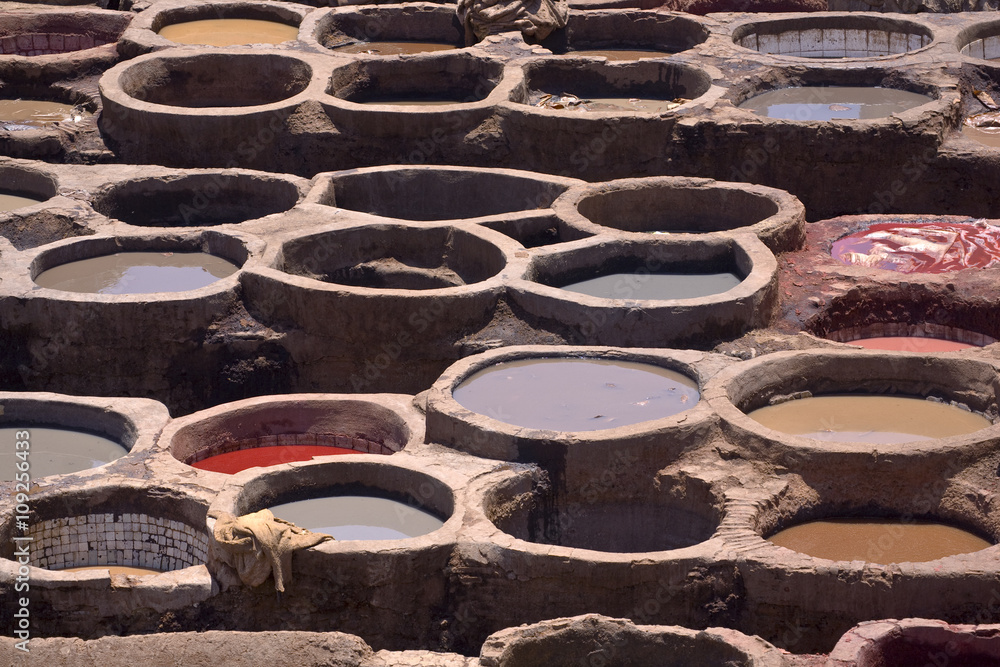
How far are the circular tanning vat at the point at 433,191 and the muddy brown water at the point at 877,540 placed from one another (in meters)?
6.08

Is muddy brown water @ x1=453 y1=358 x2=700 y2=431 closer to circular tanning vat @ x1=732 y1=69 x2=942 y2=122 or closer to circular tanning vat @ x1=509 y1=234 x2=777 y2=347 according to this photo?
circular tanning vat @ x1=509 y1=234 x2=777 y2=347

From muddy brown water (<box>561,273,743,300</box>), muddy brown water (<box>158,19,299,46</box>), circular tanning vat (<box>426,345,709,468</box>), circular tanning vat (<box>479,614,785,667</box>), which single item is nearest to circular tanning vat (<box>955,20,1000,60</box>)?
muddy brown water (<box>561,273,743,300</box>)

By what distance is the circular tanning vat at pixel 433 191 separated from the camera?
645 inches

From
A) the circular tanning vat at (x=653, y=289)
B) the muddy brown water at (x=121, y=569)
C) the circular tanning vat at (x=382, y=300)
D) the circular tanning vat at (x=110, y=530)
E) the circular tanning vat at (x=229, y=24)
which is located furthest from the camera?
the circular tanning vat at (x=229, y=24)

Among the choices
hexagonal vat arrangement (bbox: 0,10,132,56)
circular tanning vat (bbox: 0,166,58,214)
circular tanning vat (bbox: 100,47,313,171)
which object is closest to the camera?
circular tanning vat (bbox: 0,166,58,214)

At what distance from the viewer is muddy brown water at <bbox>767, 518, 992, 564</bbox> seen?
422 inches

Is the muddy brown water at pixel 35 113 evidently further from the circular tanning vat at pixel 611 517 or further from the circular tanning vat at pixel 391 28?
the circular tanning vat at pixel 611 517

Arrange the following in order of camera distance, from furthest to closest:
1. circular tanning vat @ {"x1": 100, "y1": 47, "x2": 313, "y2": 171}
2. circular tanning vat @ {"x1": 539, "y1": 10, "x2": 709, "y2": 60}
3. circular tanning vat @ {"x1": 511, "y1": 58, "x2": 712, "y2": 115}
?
circular tanning vat @ {"x1": 539, "y1": 10, "x2": 709, "y2": 60} < circular tanning vat @ {"x1": 511, "y1": 58, "x2": 712, "y2": 115} < circular tanning vat @ {"x1": 100, "y1": 47, "x2": 313, "y2": 171}

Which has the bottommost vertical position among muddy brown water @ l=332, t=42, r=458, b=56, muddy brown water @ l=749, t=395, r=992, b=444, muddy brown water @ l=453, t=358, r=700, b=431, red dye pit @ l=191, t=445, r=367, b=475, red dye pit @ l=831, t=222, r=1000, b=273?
red dye pit @ l=191, t=445, r=367, b=475

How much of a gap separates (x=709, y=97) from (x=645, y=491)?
758 cm

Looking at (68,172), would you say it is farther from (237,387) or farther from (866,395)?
(866,395)

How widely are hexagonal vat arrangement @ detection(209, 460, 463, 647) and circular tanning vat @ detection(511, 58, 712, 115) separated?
27.3ft

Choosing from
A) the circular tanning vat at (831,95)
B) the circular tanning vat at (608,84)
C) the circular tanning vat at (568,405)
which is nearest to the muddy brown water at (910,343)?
the circular tanning vat at (568,405)

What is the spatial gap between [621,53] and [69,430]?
408 inches
